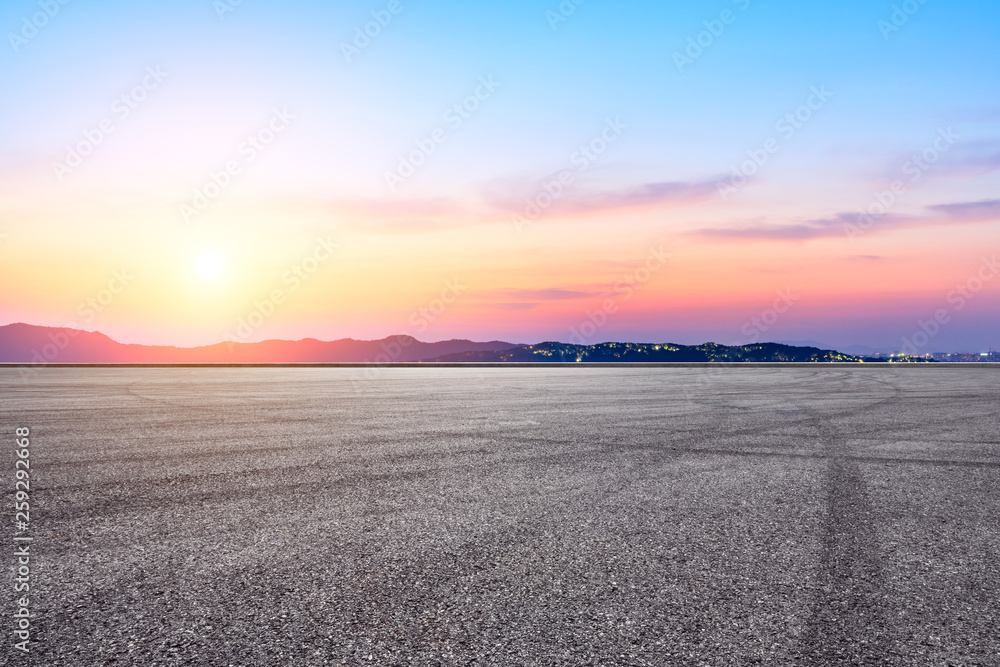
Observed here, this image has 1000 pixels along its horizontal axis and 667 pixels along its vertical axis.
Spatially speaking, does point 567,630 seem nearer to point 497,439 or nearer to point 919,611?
point 919,611

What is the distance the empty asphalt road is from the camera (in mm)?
3275

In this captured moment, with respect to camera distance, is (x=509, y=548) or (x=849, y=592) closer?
(x=849, y=592)

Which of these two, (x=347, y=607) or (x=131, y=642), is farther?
(x=347, y=607)

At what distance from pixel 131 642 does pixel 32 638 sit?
0.49 meters

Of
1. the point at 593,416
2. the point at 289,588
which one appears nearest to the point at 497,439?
the point at 593,416

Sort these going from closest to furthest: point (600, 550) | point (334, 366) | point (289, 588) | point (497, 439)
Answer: point (289, 588) → point (600, 550) → point (497, 439) → point (334, 366)

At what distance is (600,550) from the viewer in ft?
15.3

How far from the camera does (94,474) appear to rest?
729 centimetres

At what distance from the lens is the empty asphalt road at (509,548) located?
129 inches

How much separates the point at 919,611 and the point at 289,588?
10.7 feet

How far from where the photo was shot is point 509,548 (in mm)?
4691

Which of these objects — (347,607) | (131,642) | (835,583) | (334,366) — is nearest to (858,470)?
(835,583)

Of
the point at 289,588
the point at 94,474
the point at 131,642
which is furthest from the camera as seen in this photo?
the point at 94,474

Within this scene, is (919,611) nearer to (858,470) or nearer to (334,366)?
(858,470)
